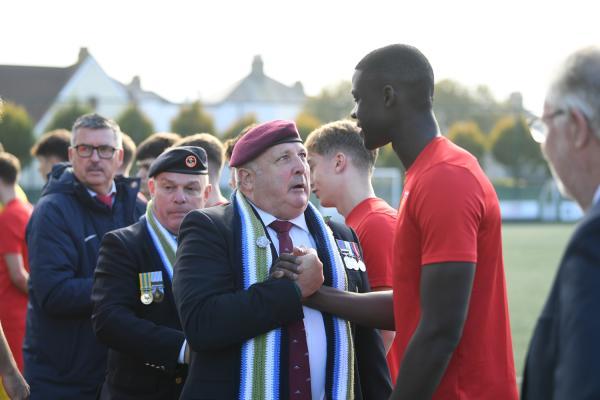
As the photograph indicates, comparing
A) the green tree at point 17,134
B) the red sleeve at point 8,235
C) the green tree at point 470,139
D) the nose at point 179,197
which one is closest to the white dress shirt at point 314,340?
the nose at point 179,197

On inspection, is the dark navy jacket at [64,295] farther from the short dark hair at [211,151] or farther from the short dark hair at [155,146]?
the short dark hair at [155,146]

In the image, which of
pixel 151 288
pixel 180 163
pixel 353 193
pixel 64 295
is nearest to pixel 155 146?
pixel 64 295

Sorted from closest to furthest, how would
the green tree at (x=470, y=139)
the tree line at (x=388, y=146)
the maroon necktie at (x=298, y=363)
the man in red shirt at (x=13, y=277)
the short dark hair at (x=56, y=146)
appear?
the maroon necktie at (x=298, y=363) → the man in red shirt at (x=13, y=277) → the short dark hair at (x=56, y=146) → the tree line at (x=388, y=146) → the green tree at (x=470, y=139)

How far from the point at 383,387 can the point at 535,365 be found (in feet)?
5.04

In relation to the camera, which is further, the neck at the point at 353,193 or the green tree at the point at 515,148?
the green tree at the point at 515,148

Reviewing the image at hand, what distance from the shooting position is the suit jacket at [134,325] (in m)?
4.12

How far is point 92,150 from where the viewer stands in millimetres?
5793

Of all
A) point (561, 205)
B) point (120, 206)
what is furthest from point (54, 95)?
point (120, 206)

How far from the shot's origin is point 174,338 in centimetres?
410

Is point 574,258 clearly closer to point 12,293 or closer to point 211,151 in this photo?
point 211,151

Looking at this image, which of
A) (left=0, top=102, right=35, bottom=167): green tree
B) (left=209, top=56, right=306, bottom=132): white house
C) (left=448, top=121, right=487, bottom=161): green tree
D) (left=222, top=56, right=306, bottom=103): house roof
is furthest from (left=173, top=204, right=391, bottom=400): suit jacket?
(left=222, top=56, right=306, bottom=103): house roof

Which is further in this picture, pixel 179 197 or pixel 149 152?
pixel 149 152

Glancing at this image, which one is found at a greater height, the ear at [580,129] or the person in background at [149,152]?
the ear at [580,129]

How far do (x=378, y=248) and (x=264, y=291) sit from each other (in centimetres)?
119
